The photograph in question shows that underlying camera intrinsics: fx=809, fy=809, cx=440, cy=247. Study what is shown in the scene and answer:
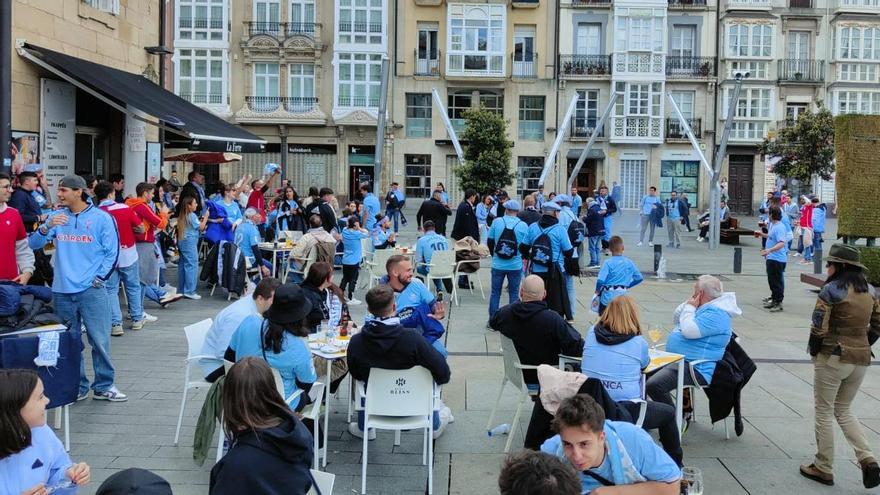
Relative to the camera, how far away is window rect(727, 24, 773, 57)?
129ft

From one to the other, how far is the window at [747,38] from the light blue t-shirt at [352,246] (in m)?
32.3

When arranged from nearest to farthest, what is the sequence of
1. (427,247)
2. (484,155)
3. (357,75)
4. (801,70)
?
(427,247) → (484,155) → (357,75) → (801,70)

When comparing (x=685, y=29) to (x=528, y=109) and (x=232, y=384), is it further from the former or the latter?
(x=232, y=384)

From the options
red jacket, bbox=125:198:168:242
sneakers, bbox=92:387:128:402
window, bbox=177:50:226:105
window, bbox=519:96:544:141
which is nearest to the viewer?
sneakers, bbox=92:387:128:402

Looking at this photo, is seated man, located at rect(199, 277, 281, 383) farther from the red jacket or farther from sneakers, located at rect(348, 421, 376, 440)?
the red jacket

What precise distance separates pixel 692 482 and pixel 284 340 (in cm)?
258

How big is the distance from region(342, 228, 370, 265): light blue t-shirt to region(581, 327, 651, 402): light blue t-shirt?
23.9ft

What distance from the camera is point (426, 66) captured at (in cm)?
3906

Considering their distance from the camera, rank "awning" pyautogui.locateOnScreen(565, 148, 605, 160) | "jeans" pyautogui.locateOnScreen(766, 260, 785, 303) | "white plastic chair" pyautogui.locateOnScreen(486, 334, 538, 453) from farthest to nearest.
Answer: "awning" pyautogui.locateOnScreen(565, 148, 605, 160), "jeans" pyautogui.locateOnScreen(766, 260, 785, 303), "white plastic chair" pyautogui.locateOnScreen(486, 334, 538, 453)

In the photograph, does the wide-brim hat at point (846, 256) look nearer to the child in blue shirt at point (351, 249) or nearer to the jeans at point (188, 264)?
the child in blue shirt at point (351, 249)

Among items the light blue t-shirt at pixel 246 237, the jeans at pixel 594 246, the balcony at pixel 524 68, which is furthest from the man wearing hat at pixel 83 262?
the balcony at pixel 524 68

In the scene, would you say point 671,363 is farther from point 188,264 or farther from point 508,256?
point 188,264

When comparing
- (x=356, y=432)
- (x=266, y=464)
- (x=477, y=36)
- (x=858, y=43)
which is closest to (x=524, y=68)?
(x=477, y=36)

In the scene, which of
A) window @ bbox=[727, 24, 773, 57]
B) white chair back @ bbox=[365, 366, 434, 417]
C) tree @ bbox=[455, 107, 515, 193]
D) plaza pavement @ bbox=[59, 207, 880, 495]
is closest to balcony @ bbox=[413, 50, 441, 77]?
tree @ bbox=[455, 107, 515, 193]
